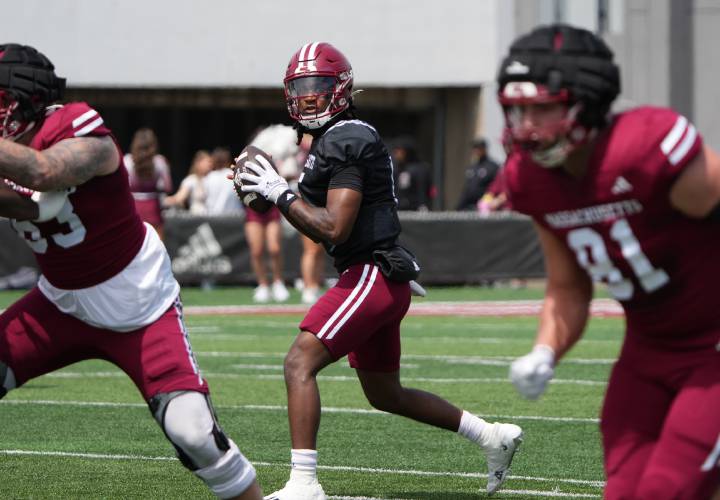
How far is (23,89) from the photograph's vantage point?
201 inches

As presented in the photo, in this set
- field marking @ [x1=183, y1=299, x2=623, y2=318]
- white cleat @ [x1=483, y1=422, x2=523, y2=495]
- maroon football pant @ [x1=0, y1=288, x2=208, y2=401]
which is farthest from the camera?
field marking @ [x1=183, y1=299, x2=623, y2=318]

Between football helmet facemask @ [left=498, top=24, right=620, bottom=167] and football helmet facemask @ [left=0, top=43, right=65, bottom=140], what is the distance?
1761mm

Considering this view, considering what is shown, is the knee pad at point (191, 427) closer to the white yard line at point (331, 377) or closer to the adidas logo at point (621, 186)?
the adidas logo at point (621, 186)

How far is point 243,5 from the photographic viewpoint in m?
22.3

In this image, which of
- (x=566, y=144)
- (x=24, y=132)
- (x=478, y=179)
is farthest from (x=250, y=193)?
(x=478, y=179)

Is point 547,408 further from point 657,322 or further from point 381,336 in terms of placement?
point 657,322

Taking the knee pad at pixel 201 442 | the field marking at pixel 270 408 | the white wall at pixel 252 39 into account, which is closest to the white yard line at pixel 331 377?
the field marking at pixel 270 408

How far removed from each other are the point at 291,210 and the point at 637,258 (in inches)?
80.7

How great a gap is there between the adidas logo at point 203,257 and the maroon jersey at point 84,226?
13.0 metres

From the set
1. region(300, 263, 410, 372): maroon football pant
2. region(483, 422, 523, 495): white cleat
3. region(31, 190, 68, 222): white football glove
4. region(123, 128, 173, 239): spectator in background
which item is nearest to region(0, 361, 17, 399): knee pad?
region(31, 190, 68, 222): white football glove

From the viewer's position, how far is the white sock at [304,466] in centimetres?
559

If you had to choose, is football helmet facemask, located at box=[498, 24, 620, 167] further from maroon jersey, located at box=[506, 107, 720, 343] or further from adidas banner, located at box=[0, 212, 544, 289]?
adidas banner, located at box=[0, 212, 544, 289]

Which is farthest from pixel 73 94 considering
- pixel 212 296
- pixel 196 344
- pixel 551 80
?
pixel 551 80

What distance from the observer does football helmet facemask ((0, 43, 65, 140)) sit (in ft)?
16.7
